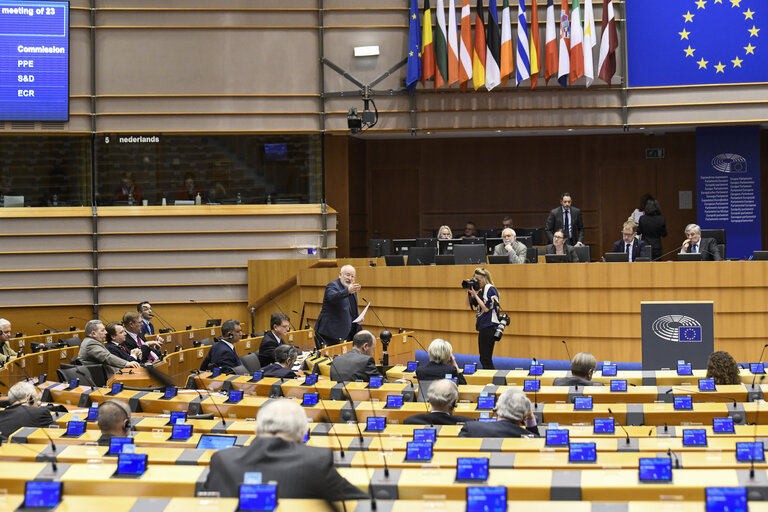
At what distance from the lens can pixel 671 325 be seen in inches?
364

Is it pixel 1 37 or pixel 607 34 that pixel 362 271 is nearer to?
pixel 607 34

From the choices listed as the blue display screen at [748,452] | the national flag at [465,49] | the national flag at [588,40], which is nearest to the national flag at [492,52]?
the national flag at [465,49]

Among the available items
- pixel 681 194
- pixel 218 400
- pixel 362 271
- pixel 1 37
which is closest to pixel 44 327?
pixel 1 37

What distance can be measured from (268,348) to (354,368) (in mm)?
2300

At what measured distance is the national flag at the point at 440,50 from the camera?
14666 mm

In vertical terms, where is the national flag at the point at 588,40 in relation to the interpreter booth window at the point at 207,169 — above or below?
above

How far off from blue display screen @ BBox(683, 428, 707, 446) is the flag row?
35.5 ft

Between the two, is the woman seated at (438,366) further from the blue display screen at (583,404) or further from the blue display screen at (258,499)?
the blue display screen at (258,499)

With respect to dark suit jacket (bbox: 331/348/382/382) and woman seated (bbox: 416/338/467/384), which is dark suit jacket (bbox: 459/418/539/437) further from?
dark suit jacket (bbox: 331/348/382/382)

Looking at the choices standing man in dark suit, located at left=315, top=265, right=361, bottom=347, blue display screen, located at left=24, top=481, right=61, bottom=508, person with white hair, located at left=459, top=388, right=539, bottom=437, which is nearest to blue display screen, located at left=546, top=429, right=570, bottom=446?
person with white hair, located at left=459, top=388, right=539, bottom=437

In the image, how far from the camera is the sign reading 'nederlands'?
14352mm

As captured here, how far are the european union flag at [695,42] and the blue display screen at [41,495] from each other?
42.8ft

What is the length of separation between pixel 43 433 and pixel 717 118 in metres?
12.3

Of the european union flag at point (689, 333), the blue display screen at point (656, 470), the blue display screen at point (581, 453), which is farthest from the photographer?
the european union flag at point (689, 333)
